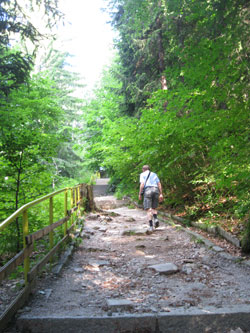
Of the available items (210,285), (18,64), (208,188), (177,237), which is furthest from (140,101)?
(210,285)

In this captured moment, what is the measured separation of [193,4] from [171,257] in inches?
187

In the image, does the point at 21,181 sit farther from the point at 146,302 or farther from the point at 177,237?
the point at 177,237

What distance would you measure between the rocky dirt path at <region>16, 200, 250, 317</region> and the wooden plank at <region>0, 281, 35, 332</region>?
0.10m

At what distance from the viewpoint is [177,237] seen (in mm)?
7574

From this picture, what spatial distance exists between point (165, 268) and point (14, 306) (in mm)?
2582

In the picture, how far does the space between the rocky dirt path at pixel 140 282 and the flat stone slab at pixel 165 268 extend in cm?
4

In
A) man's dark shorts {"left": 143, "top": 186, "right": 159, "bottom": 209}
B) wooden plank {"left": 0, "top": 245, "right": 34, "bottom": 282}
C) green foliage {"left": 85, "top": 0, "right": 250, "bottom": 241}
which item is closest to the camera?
wooden plank {"left": 0, "top": 245, "right": 34, "bottom": 282}

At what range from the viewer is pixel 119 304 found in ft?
11.0

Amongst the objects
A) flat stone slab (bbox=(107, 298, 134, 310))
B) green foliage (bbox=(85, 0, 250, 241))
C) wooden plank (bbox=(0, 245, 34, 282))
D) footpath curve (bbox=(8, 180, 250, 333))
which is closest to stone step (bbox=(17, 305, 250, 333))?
footpath curve (bbox=(8, 180, 250, 333))

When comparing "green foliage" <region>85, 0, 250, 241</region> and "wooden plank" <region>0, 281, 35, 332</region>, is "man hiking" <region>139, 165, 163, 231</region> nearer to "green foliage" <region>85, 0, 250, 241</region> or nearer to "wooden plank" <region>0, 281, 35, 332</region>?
"green foliage" <region>85, 0, 250, 241</region>

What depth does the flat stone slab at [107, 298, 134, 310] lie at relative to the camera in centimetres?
333

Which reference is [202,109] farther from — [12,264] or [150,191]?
[12,264]

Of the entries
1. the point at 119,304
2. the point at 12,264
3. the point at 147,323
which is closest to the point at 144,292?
the point at 119,304

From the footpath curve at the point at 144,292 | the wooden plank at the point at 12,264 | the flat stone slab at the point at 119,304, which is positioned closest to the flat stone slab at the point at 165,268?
the footpath curve at the point at 144,292
